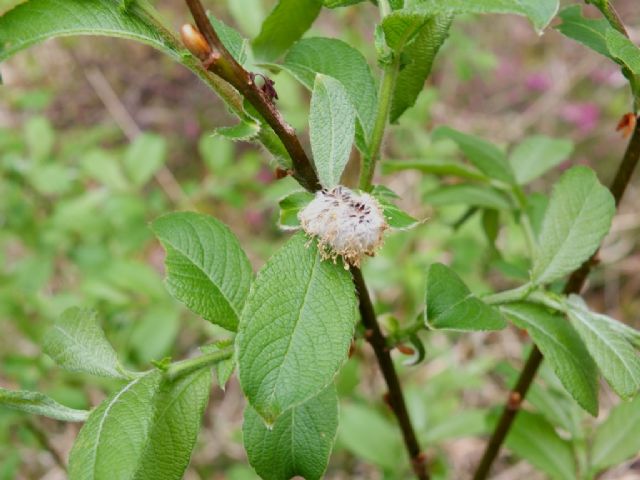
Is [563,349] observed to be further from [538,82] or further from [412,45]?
[538,82]

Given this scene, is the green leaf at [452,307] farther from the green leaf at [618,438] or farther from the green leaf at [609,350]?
the green leaf at [618,438]

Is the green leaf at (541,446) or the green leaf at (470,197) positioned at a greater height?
the green leaf at (470,197)

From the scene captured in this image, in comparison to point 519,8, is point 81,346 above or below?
below

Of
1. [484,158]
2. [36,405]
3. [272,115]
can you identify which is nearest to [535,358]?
[484,158]

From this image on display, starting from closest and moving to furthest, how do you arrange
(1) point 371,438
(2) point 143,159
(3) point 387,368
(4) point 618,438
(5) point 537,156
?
(3) point 387,368 → (4) point 618,438 → (5) point 537,156 → (1) point 371,438 → (2) point 143,159

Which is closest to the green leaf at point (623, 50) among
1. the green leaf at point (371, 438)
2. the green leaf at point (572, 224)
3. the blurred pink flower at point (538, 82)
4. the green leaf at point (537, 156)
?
the green leaf at point (572, 224)

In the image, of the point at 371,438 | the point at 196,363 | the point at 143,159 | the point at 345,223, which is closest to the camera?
the point at 345,223

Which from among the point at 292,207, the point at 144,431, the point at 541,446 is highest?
the point at 292,207
